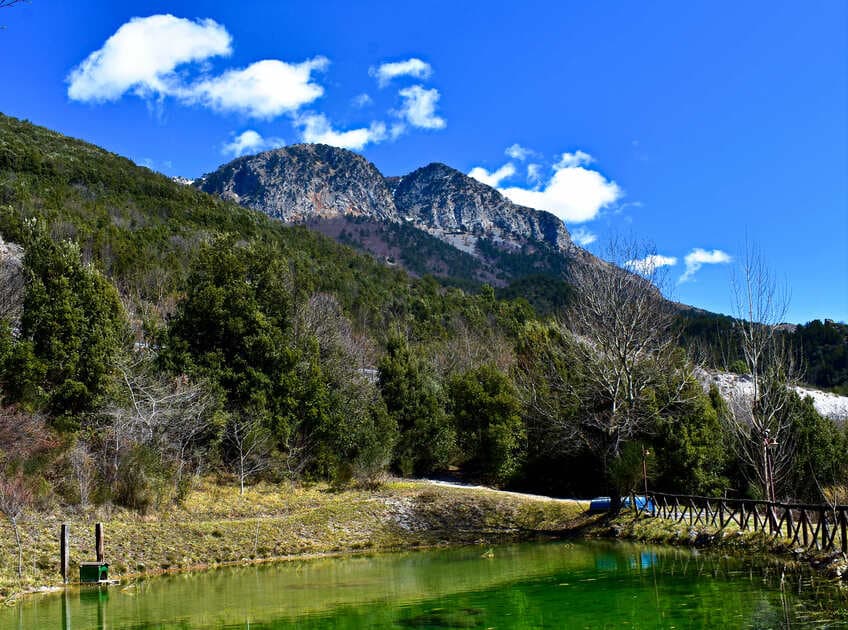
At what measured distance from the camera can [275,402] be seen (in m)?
29.5

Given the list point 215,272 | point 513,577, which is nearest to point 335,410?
point 215,272

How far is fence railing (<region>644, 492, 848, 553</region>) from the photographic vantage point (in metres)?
13.9

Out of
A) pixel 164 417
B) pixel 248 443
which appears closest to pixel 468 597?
pixel 164 417

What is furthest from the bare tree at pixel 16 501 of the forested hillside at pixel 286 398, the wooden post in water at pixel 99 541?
the wooden post in water at pixel 99 541

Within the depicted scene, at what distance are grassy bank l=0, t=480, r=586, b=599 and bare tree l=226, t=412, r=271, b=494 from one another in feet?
3.52

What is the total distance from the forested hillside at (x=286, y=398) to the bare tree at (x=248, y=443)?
0.31 ft

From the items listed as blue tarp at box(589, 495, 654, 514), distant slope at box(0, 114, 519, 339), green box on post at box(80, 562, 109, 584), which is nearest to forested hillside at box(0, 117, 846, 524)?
distant slope at box(0, 114, 519, 339)

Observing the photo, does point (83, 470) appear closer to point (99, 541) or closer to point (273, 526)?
point (99, 541)

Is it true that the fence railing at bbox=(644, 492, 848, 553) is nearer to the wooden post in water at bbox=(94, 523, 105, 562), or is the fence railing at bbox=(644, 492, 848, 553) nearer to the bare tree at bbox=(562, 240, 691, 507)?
the bare tree at bbox=(562, 240, 691, 507)

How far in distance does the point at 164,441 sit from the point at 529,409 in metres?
19.7

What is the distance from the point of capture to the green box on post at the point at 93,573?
1675 cm

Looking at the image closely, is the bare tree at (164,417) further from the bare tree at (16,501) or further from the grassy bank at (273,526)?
the bare tree at (16,501)

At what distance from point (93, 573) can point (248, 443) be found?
33.7ft

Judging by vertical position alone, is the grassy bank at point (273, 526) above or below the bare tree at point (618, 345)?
below
